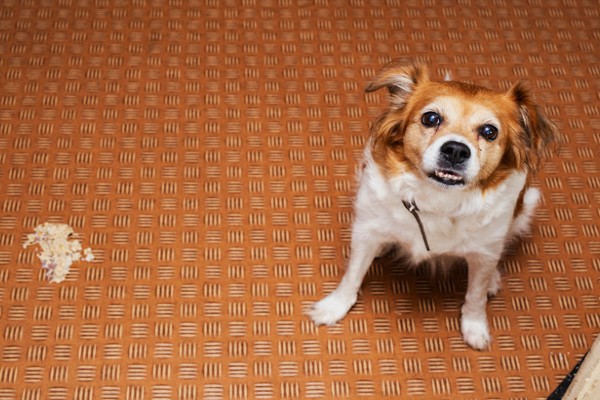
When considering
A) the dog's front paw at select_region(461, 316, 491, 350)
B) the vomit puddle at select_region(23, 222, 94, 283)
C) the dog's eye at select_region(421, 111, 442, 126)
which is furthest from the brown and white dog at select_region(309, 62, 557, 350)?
the vomit puddle at select_region(23, 222, 94, 283)

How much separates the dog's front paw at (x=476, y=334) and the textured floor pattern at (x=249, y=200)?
0.03 metres

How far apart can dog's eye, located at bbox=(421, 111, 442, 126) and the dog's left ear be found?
19 centimetres

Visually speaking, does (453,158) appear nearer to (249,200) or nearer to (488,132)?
(488,132)

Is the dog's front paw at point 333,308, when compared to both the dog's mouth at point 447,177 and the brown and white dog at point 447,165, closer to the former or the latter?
the brown and white dog at point 447,165

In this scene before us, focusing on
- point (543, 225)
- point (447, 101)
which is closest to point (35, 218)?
point (447, 101)

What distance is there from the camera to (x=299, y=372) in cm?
202

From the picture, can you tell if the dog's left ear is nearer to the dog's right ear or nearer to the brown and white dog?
the brown and white dog

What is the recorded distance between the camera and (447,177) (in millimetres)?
1650

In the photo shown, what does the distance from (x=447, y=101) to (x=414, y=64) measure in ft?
0.53

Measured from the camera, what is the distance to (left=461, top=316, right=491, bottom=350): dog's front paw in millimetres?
2068

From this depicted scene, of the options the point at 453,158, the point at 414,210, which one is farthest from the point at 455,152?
the point at 414,210

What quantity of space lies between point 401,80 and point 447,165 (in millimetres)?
281

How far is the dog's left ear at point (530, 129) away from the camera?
66.9 inches

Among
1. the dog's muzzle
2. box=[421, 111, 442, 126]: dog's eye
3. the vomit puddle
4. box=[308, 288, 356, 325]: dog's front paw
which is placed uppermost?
box=[421, 111, 442, 126]: dog's eye
